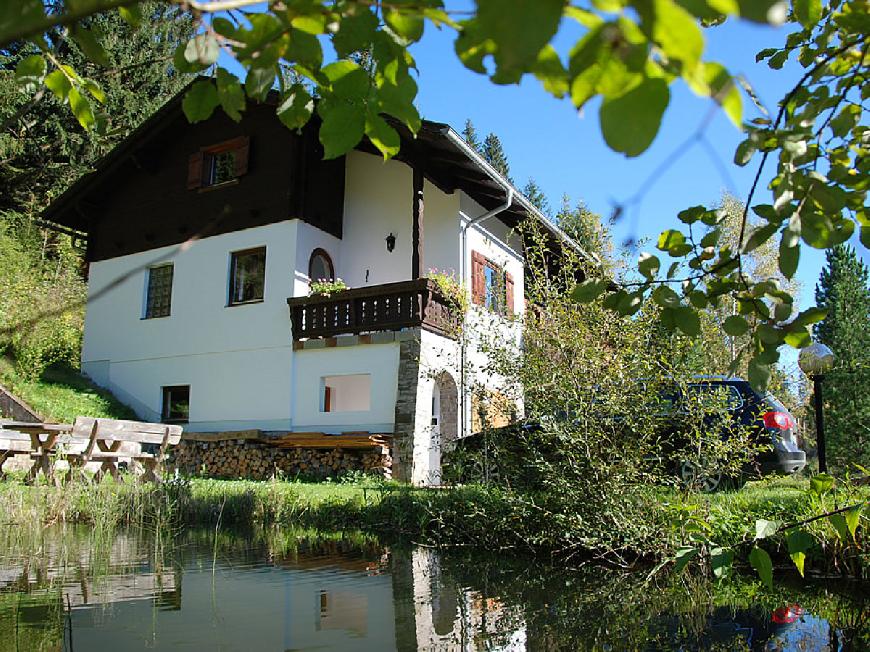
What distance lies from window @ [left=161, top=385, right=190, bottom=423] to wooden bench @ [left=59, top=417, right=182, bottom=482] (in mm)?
4199

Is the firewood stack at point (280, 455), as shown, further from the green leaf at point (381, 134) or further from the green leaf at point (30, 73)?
the green leaf at point (381, 134)

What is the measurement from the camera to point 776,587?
5.39 m

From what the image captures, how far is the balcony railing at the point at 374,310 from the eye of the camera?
43.9 ft

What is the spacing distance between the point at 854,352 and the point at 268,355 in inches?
724

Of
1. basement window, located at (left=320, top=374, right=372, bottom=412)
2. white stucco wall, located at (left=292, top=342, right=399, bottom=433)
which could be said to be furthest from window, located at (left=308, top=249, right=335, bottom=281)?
basement window, located at (left=320, top=374, right=372, bottom=412)

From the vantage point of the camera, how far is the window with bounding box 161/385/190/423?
54.9ft

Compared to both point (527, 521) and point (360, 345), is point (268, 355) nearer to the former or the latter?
point (360, 345)

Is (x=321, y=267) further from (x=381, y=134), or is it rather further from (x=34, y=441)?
(x=381, y=134)

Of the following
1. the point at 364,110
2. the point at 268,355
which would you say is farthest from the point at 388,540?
the point at 268,355

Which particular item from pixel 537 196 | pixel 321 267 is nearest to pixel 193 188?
pixel 321 267

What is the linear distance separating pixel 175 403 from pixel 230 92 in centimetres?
1644

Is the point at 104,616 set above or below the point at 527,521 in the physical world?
below

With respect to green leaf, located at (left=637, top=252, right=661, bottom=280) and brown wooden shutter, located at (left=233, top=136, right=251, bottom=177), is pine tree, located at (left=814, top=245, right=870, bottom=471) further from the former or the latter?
green leaf, located at (left=637, top=252, right=661, bottom=280)

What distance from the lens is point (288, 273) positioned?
1503cm
